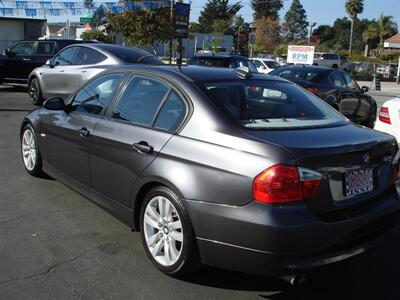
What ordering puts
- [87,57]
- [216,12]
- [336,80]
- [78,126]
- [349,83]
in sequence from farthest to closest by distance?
1. [216,12]
2. [349,83]
3. [336,80]
4. [87,57]
5. [78,126]

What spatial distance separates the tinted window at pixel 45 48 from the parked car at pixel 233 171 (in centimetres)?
1081

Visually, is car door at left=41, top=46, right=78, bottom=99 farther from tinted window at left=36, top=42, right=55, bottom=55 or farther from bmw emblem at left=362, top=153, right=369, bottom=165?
bmw emblem at left=362, top=153, right=369, bottom=165

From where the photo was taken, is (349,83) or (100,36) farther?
(100,36)

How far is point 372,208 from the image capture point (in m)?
3.52

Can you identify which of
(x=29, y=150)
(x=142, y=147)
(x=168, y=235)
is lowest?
(x=168, y=235)

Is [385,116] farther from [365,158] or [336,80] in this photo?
[336,80]

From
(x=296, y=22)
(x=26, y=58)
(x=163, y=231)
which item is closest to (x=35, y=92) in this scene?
(x=26, y=58)

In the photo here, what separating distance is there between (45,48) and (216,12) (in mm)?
100760

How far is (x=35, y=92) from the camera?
1232 centimetres

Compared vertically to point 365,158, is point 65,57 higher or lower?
higher

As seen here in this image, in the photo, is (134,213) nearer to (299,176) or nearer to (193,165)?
(193,165)

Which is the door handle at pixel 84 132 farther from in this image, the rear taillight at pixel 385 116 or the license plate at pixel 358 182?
the rear taillight at pixel 385 116

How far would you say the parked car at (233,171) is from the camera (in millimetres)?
3123

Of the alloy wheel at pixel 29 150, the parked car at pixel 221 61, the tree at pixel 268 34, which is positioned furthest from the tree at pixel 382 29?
the alloy wheel at pixel 29 150
